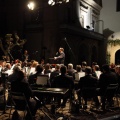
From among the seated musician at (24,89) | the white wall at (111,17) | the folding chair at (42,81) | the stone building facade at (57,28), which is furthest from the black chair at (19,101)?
the white wall at (111,17)

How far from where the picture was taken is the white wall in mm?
27016

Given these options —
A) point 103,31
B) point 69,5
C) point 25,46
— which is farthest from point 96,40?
point 25,46

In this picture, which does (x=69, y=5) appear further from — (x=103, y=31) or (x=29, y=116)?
(x=29, y=116)

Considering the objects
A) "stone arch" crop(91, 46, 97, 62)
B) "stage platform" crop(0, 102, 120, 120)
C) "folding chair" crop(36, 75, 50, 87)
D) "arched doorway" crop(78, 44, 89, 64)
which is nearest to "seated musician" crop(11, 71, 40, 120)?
"stage platform" crop(0, 102, 120, 120)

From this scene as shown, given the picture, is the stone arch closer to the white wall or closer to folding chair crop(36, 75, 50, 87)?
the white wall

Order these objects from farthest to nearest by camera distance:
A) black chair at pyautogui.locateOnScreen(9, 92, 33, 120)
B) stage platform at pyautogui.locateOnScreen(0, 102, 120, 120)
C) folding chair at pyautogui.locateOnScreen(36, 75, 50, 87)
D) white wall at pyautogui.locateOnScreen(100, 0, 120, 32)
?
1. white wall at pyautogui.locateOnScreen(100, 0, 120, 32)
2. folding chair at pyautogui.locateOnScreen(36, 75, 50, 87)
3. stage platform at pyautogui.locateOnScreen(0, 102, 120, 120)
4. black chair at pyautogui.locateOnScreen(9, 92, 33, 120)

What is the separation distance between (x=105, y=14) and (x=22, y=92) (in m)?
23.8

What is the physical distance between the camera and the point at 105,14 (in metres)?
28.5

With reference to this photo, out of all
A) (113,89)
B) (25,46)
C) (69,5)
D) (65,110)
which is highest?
(69,5)

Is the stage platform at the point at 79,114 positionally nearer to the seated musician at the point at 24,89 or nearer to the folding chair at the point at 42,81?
the seated musician at the point at 24,89

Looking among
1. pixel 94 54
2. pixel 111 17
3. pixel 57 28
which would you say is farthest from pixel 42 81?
pixel 111 17

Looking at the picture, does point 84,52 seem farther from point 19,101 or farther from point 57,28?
point 19,101

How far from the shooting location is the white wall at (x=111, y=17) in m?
27.0

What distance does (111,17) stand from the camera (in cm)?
2741
